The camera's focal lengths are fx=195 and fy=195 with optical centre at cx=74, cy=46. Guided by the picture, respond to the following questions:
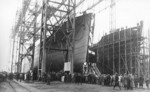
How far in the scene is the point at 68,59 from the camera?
709 inches

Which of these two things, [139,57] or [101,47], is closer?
[139,57]

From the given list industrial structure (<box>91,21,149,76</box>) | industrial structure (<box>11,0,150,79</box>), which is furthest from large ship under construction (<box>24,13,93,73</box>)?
industrial structure (<box>91,21,149,76</box>)

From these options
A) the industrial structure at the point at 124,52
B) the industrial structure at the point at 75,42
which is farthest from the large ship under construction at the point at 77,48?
the industrial structure at the point at 124,52

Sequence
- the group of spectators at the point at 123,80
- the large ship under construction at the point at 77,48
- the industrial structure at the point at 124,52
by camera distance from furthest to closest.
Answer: the industrial structure at the point at 124,52 < the large ship under construction at the point at 77,48 < the group of spectators at the point at 123,80

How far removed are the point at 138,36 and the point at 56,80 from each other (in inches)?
465

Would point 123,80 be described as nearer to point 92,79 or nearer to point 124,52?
point 92,79

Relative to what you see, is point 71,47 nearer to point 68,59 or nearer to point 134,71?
point 68,59

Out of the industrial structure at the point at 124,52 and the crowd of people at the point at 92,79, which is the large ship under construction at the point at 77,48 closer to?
the crowd of people at the point at 92,79

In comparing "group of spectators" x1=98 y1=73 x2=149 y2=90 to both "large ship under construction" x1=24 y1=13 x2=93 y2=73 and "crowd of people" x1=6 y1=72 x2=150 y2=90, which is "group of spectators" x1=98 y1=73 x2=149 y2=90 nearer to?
"crowd of people" x1=6 y1=72 x2=150 y2=90

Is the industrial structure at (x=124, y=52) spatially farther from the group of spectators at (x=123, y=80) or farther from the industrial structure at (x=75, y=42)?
the group of spectators at (x=123, y=80)

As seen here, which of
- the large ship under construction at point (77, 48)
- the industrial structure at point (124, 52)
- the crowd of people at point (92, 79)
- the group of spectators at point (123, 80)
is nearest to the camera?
the group of spectators at point (123, 80)

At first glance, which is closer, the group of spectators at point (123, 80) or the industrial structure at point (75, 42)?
the group of spectators at point (123, 80)

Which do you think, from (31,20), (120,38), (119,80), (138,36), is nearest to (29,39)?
(31,20)

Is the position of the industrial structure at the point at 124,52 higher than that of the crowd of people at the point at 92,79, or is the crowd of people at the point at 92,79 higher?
the industrial structure at the point at 124,52
